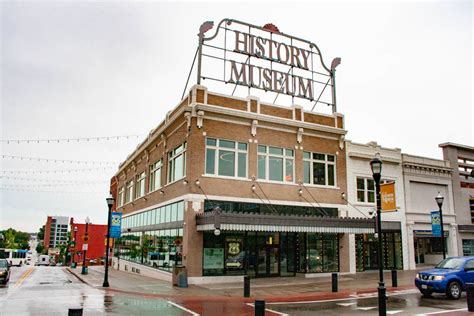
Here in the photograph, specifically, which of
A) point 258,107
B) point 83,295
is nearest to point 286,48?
point 258,107

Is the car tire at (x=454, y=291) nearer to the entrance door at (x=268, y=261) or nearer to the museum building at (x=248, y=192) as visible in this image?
the museum building at (x=248, y=192)

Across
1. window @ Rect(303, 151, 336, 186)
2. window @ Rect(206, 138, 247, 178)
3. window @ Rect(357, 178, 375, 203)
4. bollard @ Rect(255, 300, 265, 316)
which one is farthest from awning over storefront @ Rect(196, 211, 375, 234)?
bollard @ Rect(255, 300, 265, 316)

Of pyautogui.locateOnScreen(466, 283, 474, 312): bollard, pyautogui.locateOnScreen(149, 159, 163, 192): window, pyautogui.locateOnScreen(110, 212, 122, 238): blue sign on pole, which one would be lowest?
pyautogui.locateOnScreen(466, 283, 474, 312): bollard

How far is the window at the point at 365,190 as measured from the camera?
1205 inches

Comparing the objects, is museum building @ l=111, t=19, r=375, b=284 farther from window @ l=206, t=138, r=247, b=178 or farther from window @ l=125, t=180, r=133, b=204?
window @ l=125, t=180, r=133, b=204

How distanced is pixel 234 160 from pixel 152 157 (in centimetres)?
1091

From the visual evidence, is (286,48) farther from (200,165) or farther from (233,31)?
(200,165)

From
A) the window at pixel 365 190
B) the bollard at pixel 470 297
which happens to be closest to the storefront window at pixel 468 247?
the window at pixel 365 190

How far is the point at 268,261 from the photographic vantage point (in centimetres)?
2575

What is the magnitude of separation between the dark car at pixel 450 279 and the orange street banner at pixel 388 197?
489 cm

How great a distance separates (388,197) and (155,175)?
18540 mm

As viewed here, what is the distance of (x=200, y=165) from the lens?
24.2 meters

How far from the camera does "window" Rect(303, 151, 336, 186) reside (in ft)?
93.0

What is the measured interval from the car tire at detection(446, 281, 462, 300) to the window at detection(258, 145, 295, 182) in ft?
40.3
